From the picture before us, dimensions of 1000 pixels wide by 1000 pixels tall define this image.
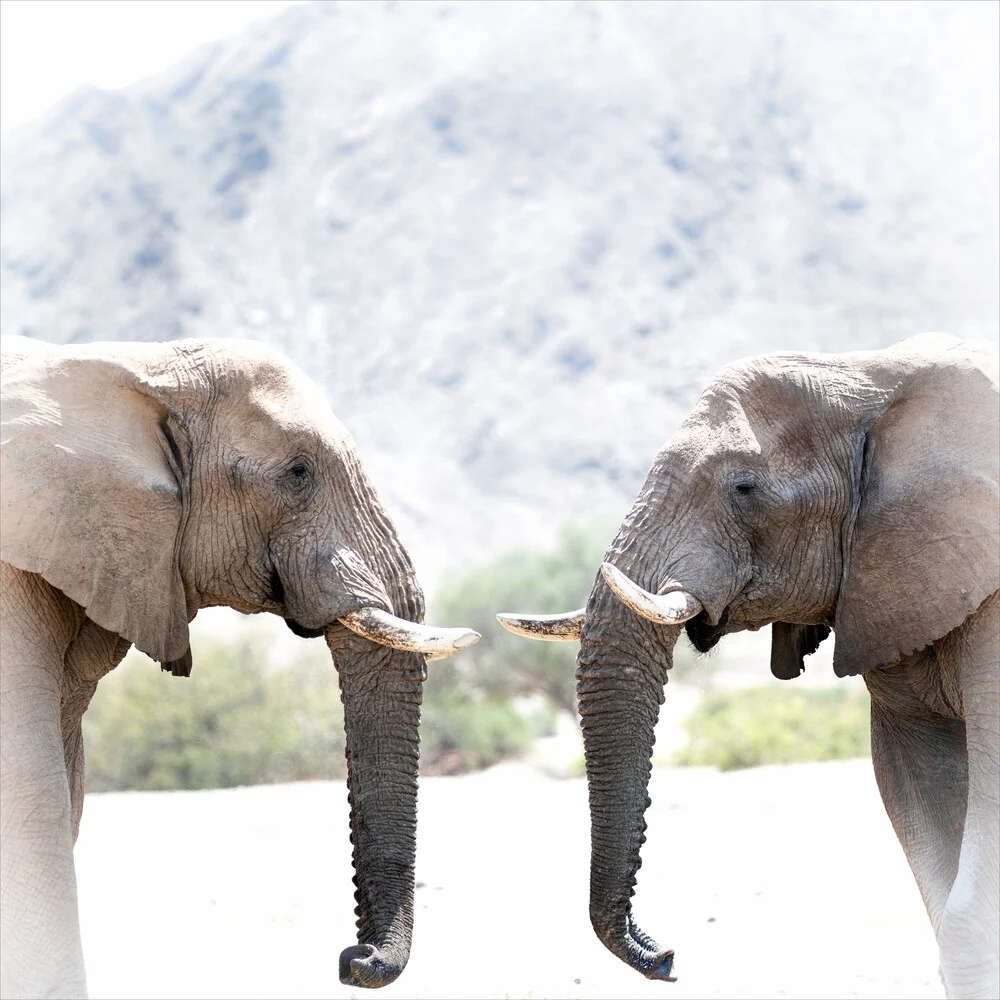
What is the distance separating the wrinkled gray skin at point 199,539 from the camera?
493cm

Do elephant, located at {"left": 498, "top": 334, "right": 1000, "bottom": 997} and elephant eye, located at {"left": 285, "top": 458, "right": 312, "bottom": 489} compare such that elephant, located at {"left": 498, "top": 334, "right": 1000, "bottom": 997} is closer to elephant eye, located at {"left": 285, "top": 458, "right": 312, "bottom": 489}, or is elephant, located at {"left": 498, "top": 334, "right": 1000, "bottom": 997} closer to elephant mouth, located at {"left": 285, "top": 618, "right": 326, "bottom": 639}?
elephant mouth, located at {"left": 285, "top": 618, "right": 326, "bottom": 639}

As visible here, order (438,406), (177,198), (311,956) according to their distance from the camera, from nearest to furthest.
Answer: (311,956)
(438,406)
(177,198)

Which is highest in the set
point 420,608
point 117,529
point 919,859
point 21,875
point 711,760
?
point 117,529

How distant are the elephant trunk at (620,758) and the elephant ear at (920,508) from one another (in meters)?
0.66

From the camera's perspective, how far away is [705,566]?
523cm

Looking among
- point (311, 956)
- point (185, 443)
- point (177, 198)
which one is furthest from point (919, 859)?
point (177, 198)

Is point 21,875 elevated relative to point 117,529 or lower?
lower

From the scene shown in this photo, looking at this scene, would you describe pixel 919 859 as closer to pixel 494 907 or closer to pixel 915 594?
pixel 915 594

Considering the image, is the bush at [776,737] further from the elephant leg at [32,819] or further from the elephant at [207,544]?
the elephant leg at [32,819]

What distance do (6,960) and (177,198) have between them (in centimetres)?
6681

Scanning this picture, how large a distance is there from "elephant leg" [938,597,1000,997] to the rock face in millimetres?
48848

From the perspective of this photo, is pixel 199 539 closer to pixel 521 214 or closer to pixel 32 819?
pixel 32 819

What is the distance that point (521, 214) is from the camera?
70938 millimetres

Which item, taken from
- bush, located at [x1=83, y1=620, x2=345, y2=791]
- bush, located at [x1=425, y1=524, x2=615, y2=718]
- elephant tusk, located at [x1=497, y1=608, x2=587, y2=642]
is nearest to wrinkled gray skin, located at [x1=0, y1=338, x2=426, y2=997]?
elephant tusk, located at [x1=497, y1=608, x2=587, y2=642]
